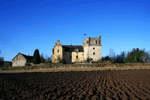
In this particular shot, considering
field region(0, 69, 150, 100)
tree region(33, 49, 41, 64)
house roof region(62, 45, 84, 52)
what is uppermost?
house roof region(62, 45, 84, 52)

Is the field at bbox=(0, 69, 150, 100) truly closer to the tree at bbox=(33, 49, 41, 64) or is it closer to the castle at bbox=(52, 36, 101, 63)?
the tree at bbox=(33, 49, 41, 64)

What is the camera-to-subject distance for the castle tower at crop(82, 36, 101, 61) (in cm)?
5997

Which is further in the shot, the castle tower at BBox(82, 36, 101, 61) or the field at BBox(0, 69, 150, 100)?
the castle tower at BBox(82, 36, 101, 61)

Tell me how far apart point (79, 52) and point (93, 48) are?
7238 mm

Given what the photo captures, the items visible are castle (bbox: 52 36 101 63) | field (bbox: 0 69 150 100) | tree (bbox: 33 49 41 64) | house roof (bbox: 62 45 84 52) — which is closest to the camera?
field (bbox: 0 69 150 100)

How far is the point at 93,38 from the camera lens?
61938 mm

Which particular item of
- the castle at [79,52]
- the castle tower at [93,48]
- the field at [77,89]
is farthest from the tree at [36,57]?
the field at [77,89]

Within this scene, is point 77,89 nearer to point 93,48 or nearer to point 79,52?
point 93,48

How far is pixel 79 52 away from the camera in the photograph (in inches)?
2509

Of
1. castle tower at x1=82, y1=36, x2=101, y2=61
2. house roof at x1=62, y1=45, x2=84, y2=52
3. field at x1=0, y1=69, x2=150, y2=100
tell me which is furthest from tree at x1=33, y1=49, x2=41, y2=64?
field at x1=0, y1=69, x2=150, y2=100

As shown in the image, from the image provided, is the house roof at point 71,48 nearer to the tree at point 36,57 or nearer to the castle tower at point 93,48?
the castle tower at point 93,48

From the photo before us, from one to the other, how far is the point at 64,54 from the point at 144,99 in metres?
54.6

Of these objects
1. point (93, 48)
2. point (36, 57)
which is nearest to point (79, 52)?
point (93, 48)

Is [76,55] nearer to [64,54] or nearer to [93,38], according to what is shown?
[64,54]
